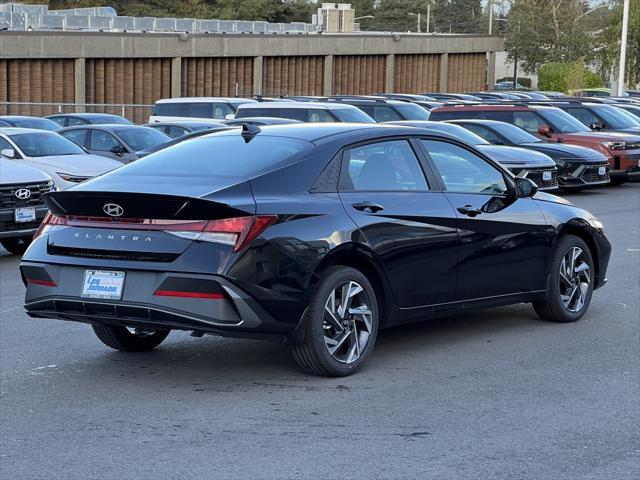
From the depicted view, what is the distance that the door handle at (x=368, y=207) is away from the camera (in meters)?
7.65

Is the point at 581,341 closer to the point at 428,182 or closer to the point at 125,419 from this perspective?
the point at 428,182

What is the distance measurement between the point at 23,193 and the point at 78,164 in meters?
3.37

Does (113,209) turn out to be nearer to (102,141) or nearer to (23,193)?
(23,193)

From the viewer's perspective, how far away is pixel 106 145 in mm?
22641

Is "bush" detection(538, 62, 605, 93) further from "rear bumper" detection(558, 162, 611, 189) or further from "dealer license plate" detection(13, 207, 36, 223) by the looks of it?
"dealer license plate" detection(13, 207, 36, 223)

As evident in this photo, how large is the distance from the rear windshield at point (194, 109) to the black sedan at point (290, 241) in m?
23.1

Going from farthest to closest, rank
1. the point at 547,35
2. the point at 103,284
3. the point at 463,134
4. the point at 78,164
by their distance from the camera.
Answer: the point at 547,35
the point at 463,134
the point at 78,164
the point at 103,284

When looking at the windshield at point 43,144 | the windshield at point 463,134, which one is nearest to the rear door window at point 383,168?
the windshield at point 43,144

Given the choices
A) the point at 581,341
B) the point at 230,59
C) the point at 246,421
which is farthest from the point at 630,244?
the point at 230,59

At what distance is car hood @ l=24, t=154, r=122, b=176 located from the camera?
1711 centimetres

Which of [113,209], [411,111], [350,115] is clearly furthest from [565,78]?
[113,209]

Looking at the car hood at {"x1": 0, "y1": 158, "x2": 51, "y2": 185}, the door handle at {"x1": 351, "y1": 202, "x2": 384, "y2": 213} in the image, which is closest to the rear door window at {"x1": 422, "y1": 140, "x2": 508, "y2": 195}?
the door handle at {"x1": 351, "y1": 202, "x2": 384, "y2": 213}

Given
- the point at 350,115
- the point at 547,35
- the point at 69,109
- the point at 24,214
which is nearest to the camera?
the point at 24,214

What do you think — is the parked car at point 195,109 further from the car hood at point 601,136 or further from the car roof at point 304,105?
the car hood at point 601,136
